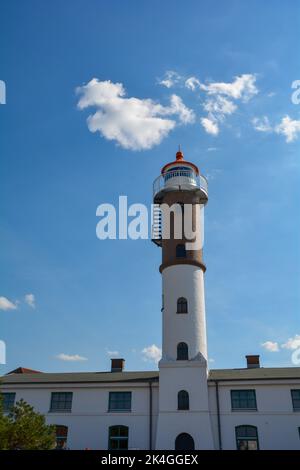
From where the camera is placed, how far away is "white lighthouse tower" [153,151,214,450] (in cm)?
2709

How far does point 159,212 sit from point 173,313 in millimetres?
8320

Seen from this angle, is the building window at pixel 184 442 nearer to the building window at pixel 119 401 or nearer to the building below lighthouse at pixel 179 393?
the building below lighthouse at pixel 179 393

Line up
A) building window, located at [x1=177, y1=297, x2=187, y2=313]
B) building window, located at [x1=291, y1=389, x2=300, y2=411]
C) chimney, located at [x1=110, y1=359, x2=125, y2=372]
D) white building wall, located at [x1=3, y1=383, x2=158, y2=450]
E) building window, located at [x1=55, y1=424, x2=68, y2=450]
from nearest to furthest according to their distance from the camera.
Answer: building window, located at [x1=291, y1=389, x2=300, y2=411] < white building wall, located at [x1=3, y1=383, x2=158, y2=450] < building window, located at [x1=55, y1=424, x2=68, y2=450] < building window, located at [x1=177, y1=297, x2=187, y2=313] < chimney, located at [x1=110, y1=359, x2=125, y2=372]

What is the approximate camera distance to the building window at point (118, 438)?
28.3m

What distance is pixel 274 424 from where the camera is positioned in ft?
88.8

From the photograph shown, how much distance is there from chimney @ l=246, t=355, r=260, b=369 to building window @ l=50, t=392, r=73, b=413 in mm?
13996

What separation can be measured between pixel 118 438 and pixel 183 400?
5205 millimetres

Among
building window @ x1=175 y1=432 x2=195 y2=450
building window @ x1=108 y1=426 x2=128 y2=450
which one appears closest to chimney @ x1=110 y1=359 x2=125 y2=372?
building window @ x1=108 y1=426 x2=128 y2=450

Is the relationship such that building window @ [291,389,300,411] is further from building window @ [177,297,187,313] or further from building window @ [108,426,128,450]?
building window @ [108,426,128,450]

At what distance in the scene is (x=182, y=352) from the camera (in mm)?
29109

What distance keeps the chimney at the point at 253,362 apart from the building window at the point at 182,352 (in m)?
7.43
